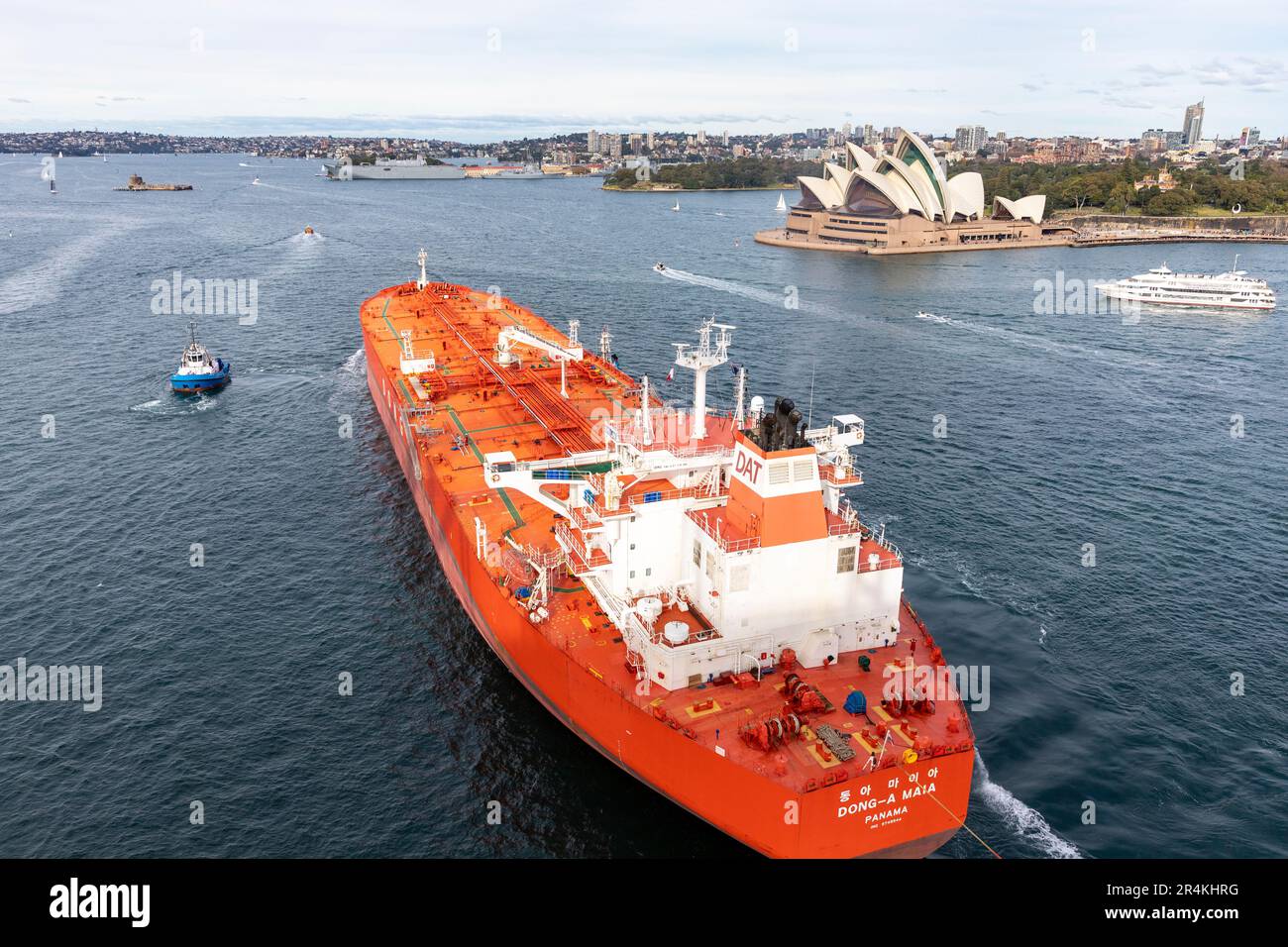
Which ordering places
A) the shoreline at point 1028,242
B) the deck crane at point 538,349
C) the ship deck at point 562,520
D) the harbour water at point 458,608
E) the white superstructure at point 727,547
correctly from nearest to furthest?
the ship deck at point 562,520, the white superstructure at point 727,547, the harbour water at point 458,608, the deck crane at point 538,349, the shoreline at point 1028,242

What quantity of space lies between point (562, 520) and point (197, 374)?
4598 cm

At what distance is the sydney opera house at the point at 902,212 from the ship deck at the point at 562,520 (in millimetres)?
97683

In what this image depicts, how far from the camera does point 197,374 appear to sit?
69.8 metres

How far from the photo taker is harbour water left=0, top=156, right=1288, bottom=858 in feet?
94.9

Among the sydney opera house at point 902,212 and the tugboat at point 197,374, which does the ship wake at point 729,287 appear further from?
the tugboat at point 197,374

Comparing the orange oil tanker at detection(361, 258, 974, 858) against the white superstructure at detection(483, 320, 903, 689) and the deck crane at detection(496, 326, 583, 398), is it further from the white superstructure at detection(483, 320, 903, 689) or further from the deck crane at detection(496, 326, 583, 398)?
the deck crane at detection(496, 326, 583, 398)

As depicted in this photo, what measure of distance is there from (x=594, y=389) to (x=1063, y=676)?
1277 inches

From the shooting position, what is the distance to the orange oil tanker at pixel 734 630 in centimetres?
2509

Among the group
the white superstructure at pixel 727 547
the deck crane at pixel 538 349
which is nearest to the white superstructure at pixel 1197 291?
the deck crane at pixel 538 349

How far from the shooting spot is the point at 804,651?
96.7ft

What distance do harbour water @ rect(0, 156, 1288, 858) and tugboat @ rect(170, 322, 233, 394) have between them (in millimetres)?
Result: 1579

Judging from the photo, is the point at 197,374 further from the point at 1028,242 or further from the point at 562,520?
the point at 1028,242
